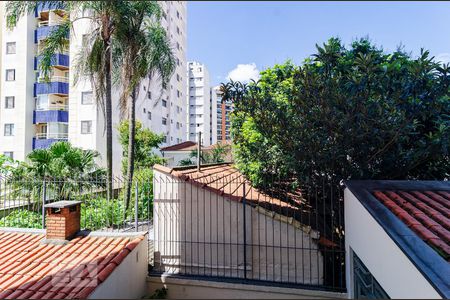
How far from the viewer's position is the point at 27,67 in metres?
24.5

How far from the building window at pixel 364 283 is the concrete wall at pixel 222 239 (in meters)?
1.00

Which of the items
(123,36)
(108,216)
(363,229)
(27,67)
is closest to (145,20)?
(123,36)

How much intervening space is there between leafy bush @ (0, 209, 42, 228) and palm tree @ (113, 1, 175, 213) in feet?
11.3

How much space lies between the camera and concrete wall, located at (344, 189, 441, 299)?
2.61 meters

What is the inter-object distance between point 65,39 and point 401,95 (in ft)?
41.9

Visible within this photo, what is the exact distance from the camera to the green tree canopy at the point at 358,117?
523cm

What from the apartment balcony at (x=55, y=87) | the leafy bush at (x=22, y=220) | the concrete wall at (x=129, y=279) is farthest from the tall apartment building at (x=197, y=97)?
the concrete wall at (x=129, y=279)

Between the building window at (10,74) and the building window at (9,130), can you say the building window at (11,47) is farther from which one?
the building window at (9,130)

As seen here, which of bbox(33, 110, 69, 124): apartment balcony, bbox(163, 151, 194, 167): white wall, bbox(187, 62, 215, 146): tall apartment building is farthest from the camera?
bbox(187, 62, 215, 146): tall apartment building

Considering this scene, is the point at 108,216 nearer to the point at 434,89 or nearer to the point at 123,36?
the point at 123,36

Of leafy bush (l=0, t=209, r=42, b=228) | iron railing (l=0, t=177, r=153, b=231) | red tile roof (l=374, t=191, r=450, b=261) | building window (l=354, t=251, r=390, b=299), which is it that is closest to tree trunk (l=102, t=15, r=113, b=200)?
iron railing (l=0, t=177, r=153, b=231)

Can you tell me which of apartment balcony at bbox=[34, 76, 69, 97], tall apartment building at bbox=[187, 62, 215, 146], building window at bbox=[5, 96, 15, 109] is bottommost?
building window at bbox=[5, 96, 15, 109]

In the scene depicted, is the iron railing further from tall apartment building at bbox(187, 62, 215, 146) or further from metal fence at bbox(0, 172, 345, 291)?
tall apartment building at bbox(187, 62, 215, 146)

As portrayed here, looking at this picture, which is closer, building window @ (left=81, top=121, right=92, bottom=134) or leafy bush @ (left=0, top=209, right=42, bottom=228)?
leafy bush @ (left=0, top=209, right=42, bottom=228)
